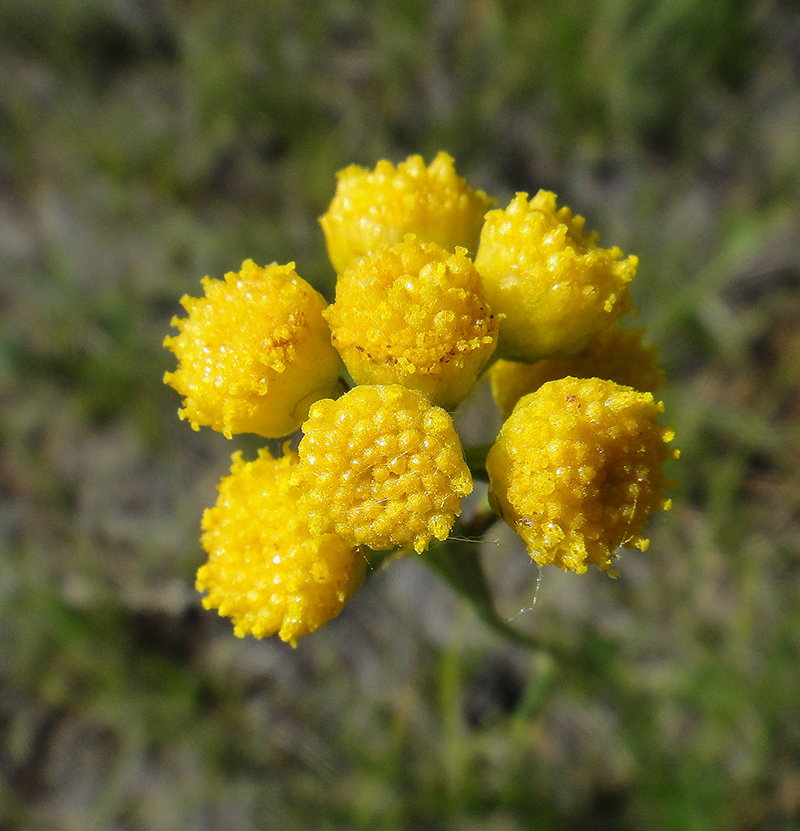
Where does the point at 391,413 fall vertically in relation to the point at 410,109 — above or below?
below

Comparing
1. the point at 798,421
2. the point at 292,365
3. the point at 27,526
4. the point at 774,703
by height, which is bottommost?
the point at 27,526

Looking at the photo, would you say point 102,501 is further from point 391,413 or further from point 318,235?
point 391,413

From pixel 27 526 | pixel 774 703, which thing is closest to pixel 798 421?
pixel 774 703

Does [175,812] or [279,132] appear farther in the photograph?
[279,132]

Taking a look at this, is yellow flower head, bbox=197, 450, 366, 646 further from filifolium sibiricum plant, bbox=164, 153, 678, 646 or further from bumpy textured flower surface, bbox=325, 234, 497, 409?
bumpy textured flower surface, bbox=325, 234, 497, 409

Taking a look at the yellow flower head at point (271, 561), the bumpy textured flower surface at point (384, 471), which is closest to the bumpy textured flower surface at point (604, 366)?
the bumpy textured flower surface at point (384, 471)

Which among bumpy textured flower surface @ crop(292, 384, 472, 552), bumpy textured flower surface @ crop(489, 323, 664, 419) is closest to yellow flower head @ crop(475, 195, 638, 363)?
bumpy textured flower surface @ crop(489, 323, 664, 419)

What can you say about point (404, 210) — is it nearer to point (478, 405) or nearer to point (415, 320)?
point (415, 320)
